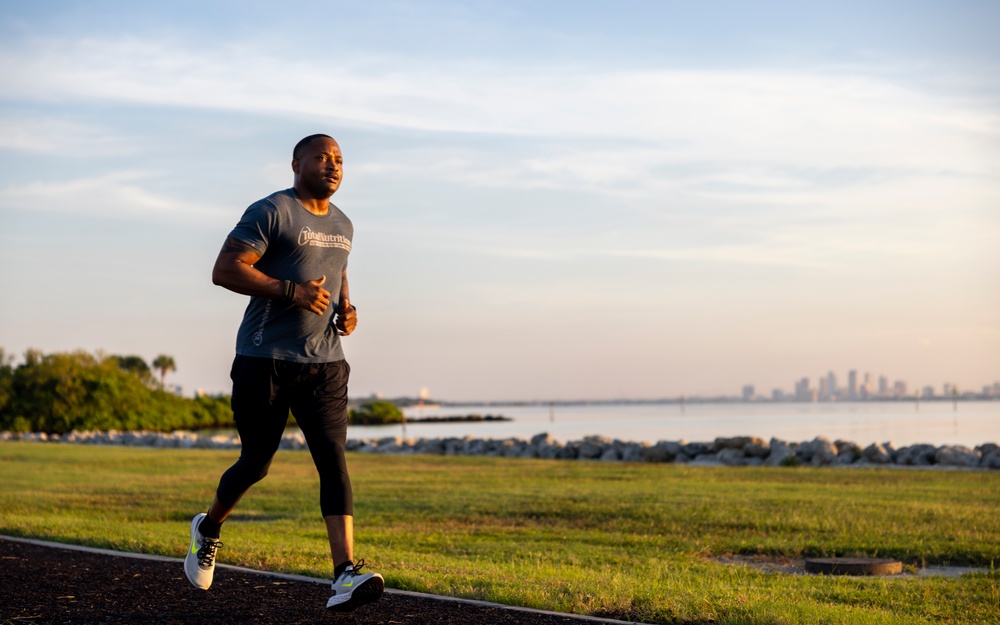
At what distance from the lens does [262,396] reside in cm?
550

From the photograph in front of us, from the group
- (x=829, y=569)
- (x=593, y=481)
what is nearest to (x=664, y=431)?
(x=593, y=481)

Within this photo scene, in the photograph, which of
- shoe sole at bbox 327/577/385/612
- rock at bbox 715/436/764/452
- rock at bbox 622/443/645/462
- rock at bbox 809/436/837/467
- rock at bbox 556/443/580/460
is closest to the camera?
shoe sole at bbox 327/577/385/612

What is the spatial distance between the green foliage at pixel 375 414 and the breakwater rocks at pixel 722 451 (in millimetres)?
37124

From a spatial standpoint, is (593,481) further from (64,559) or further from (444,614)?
(444,614)

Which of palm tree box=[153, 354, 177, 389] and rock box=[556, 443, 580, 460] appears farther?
palm tree box=[153, 354, 177, 389]

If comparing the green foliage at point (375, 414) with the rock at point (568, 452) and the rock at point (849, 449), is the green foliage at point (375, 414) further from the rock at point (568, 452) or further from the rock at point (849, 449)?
the rock at point (849, 449)

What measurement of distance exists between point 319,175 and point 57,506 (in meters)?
9.89

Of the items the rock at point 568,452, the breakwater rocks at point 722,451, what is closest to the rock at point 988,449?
the breakwater rocks at point 722,451

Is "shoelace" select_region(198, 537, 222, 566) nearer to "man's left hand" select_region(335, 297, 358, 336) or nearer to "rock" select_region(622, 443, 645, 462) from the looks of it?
"man's left hand" select_region(335, 297, 358, 336)

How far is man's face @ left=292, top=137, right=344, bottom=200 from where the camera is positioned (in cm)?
562

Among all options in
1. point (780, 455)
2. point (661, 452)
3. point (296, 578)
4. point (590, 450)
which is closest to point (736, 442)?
point (661, 452)

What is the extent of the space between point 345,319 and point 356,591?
4.52 feet

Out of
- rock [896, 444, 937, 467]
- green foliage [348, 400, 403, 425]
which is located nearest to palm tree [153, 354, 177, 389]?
green foliage [348, 400, 403, 425]

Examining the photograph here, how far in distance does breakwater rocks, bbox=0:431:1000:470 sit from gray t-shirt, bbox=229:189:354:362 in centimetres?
1834
